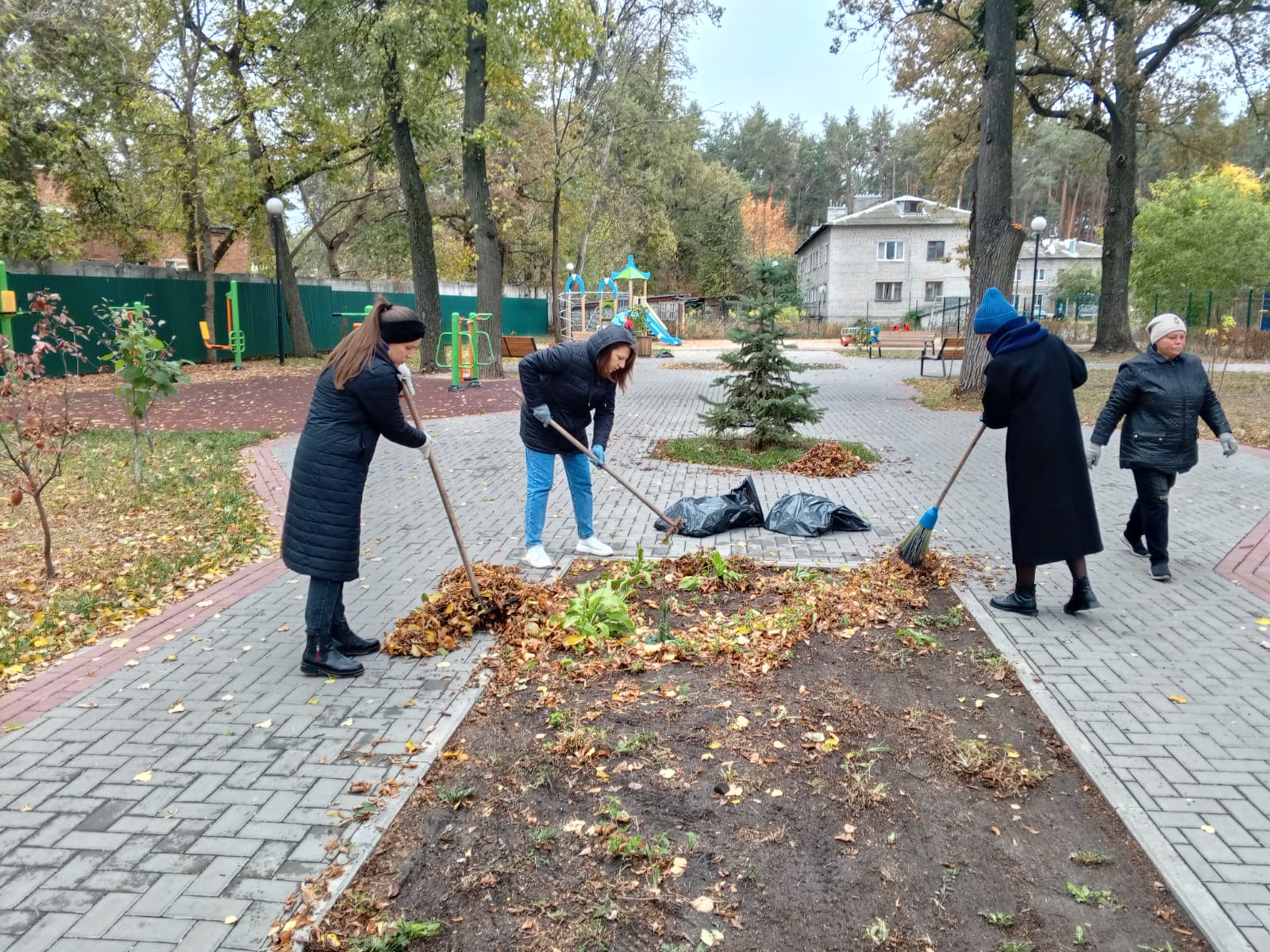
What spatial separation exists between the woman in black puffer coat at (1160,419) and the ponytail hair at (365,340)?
4.18 metres

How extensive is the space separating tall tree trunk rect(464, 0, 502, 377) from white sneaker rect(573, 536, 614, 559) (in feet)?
42.8

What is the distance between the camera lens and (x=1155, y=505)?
5.72 m

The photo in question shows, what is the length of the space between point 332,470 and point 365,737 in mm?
1213

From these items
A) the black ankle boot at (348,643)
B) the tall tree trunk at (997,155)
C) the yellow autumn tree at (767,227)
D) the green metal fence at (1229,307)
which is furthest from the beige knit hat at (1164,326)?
the yellow autumn tree at (767,227)

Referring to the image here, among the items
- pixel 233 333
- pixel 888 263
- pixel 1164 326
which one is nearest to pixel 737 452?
pixel 1164 326

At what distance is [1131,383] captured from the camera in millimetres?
5684

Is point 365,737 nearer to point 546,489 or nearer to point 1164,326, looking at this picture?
point 546,489

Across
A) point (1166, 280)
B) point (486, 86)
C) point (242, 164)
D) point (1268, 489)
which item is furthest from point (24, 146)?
point (1166, 280)

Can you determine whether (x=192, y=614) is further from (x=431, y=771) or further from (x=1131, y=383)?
(x=1131, y=383)

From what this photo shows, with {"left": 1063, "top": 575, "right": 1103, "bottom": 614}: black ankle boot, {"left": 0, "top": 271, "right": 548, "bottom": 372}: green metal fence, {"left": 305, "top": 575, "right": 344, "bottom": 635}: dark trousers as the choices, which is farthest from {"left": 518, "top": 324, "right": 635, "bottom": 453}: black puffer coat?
{"left": 0, "top": 271, "right": 548, "bottom": 372}: green metal fence

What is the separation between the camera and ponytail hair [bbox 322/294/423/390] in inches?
158

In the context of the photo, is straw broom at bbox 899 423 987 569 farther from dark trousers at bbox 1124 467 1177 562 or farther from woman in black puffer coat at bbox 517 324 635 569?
woman in black puffer coat at bbox 517 324 635 569

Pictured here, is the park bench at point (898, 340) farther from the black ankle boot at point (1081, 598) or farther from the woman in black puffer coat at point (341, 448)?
the woman in black puffer coat at point (341, 448)

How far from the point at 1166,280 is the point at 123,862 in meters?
31.2
